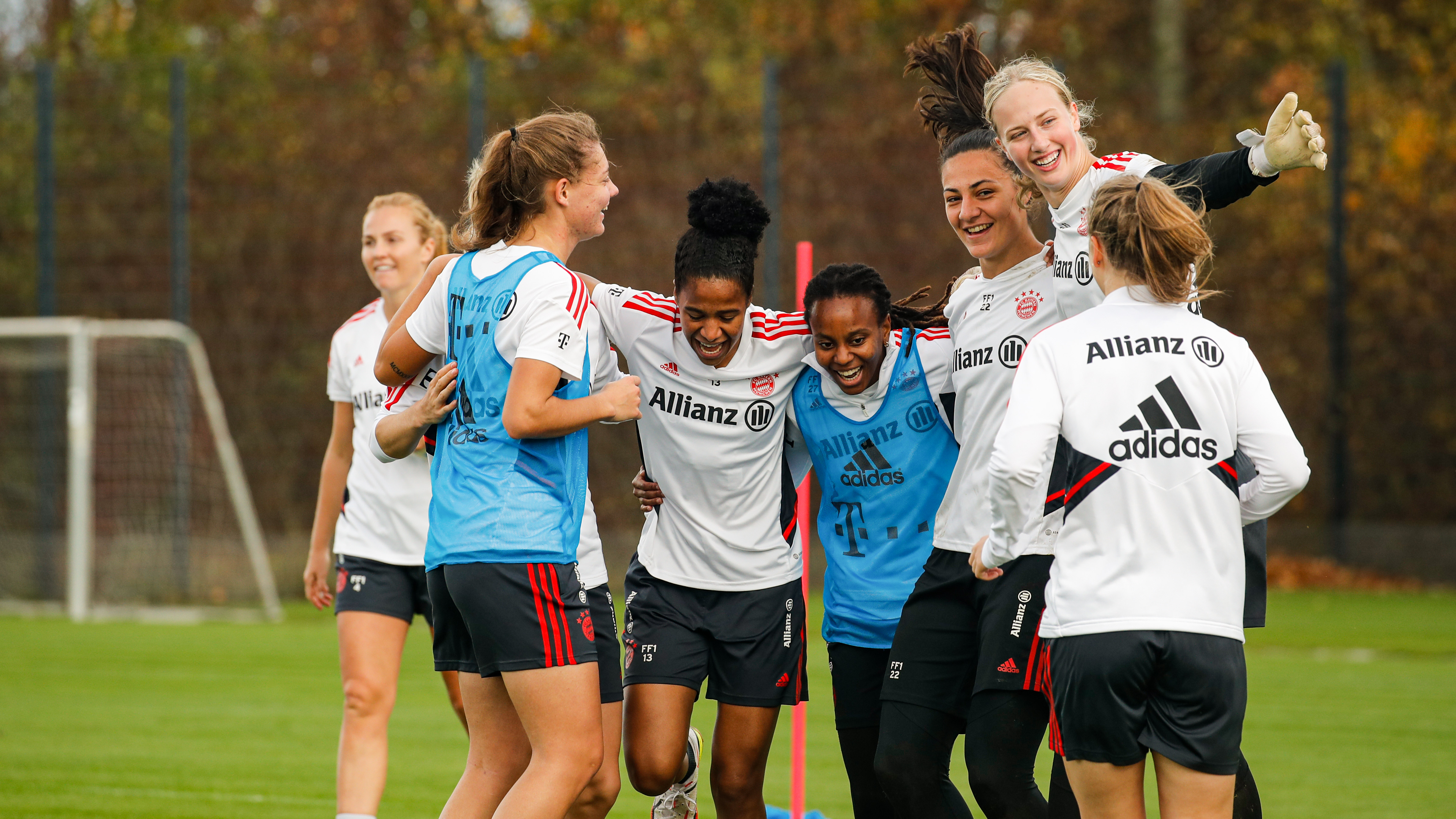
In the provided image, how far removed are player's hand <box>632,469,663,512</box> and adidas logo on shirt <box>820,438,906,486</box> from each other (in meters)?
0.55

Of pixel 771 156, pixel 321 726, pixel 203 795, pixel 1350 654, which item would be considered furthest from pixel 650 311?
pixel 771 156

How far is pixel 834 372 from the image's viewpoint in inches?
167

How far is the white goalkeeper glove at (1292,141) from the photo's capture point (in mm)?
3498

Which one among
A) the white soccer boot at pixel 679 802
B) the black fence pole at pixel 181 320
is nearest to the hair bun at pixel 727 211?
the white soccer boot at pixel 679 802

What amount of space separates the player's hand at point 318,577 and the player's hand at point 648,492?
158 centimetres

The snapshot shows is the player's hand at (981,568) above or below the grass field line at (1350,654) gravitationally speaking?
Result: above

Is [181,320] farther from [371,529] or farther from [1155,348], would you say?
[1155,348]

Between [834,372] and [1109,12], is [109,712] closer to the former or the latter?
[834,372]

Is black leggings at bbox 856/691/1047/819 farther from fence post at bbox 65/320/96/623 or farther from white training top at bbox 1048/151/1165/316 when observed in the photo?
fence post at bbox 65/320/96/623

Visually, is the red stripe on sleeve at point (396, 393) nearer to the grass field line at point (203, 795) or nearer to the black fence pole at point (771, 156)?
the grass field line at point (203, 795)

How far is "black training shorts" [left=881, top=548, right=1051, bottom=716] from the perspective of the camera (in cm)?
396

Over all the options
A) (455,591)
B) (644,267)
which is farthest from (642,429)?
(644,267)

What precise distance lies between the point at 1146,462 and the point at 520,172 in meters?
1.68

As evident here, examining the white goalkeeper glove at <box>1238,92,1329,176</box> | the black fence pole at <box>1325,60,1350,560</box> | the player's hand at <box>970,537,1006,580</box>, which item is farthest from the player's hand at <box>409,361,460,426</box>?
the black fence pole at <box>1325,60,1350,560</box>
